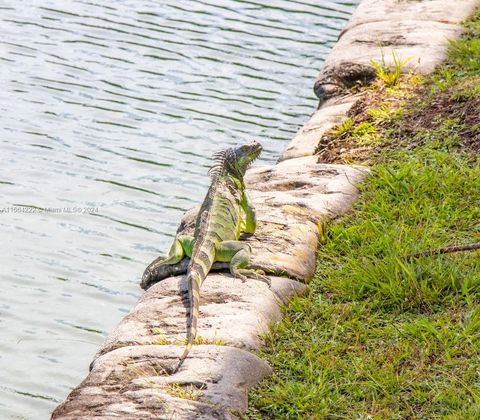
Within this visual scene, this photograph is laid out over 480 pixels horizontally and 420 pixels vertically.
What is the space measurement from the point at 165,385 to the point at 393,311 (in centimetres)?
136

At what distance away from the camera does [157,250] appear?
7801 millimetres

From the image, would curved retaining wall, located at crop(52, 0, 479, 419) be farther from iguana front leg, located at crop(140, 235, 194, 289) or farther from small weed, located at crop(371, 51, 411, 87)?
small weed, located at crop(371, 51, 411, 87)

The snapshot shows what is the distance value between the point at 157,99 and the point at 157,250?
9.42 feet

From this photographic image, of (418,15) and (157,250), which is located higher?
(418,15)

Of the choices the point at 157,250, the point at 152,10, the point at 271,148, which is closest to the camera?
the point at 157,250

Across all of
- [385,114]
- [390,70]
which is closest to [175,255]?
[385,114]

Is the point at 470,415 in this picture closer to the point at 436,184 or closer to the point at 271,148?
the point at 436,184

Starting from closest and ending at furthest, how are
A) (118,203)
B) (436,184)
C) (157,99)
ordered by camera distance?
(436,184) → (118,203) → (157,99)

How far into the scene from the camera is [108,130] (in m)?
9.64

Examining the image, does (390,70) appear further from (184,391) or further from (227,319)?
(184,391)

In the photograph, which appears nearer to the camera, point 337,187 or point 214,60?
point 337,187

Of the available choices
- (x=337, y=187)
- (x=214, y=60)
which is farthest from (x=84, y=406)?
(x=214, y=60)

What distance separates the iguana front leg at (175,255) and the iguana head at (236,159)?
2.22 ft

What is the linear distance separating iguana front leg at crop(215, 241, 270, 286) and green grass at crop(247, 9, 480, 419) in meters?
0.29
